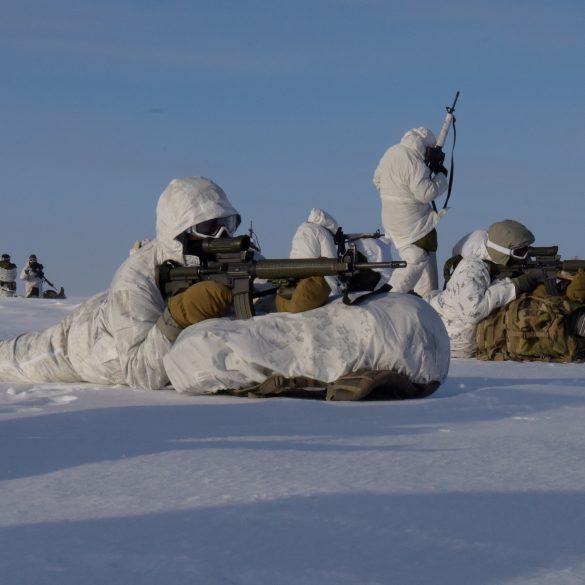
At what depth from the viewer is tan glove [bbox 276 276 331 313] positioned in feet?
16.0

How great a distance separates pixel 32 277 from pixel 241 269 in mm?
20615

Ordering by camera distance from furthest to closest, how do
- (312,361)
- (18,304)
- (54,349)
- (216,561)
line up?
(18,304), (54,349), (312,361), (216,561)

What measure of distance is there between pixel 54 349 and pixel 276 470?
3121 mm

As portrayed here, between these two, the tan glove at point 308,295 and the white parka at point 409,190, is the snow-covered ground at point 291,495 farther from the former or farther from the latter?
the white parka at point 409,190

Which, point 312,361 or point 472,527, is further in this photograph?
point 312,361

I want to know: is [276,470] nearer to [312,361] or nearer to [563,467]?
→ [563,467]

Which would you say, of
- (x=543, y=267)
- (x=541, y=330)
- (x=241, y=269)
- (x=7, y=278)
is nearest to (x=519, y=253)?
(x=543, y=267)

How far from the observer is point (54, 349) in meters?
5.78

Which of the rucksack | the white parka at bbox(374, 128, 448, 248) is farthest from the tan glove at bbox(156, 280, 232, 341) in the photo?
the white parka at bbox(374, 128, 448, 248)

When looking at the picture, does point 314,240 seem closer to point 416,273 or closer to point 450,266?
point 416,273

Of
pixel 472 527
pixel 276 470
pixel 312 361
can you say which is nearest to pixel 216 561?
pixel 472 527

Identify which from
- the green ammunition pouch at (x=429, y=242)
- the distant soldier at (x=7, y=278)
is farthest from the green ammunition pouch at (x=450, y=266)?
the distant soldier at (x=7, y=278)

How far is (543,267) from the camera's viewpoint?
26.1 feet

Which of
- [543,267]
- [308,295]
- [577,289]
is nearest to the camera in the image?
[308,295]
